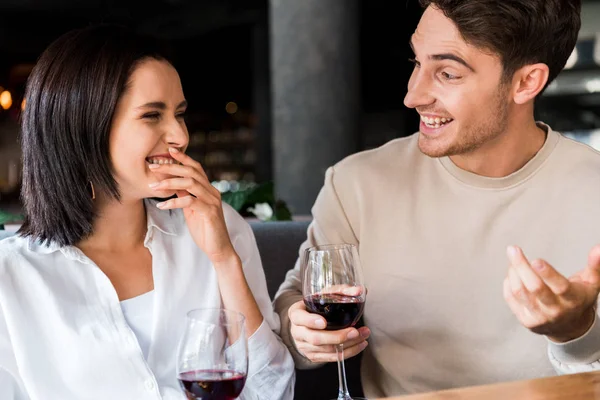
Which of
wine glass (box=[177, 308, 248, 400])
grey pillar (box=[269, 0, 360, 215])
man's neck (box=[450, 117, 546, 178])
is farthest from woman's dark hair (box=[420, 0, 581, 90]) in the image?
grey pillar (box=[269, 0, 360, 215])

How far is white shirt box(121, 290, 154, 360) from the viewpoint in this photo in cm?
179

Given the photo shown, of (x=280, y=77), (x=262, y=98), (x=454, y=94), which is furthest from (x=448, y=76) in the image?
(x=262, y=98)

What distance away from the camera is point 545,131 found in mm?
2070

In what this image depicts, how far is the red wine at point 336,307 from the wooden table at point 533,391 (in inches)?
12.8

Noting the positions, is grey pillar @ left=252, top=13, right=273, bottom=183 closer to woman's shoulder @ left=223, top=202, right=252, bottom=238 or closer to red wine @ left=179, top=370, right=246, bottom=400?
woman's shoulder @ left=223, top=202, right=252, bottom=238

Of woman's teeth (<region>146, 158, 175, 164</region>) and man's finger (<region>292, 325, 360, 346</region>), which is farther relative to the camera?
woman's teeth (<region>146, 158, 175, 164</region>)

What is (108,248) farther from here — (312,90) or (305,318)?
(312,90)

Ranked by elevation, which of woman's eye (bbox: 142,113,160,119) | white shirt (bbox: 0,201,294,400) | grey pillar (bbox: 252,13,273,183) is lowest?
grey pillar (bbox: 252,13,273,183)

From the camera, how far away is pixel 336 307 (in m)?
1.47

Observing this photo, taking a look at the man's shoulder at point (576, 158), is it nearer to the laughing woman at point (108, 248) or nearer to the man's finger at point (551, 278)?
the man's finger at point (551, 278)

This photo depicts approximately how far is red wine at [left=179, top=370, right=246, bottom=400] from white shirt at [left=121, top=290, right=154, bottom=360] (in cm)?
65

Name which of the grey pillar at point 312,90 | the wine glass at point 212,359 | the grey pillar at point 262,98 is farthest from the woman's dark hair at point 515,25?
the grey pillar at point 262,98

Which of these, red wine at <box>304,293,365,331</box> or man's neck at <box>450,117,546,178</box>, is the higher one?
man's neck at <box>450,117,546,178</box>

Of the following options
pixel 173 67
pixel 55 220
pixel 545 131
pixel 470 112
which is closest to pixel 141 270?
pixel 55 220
